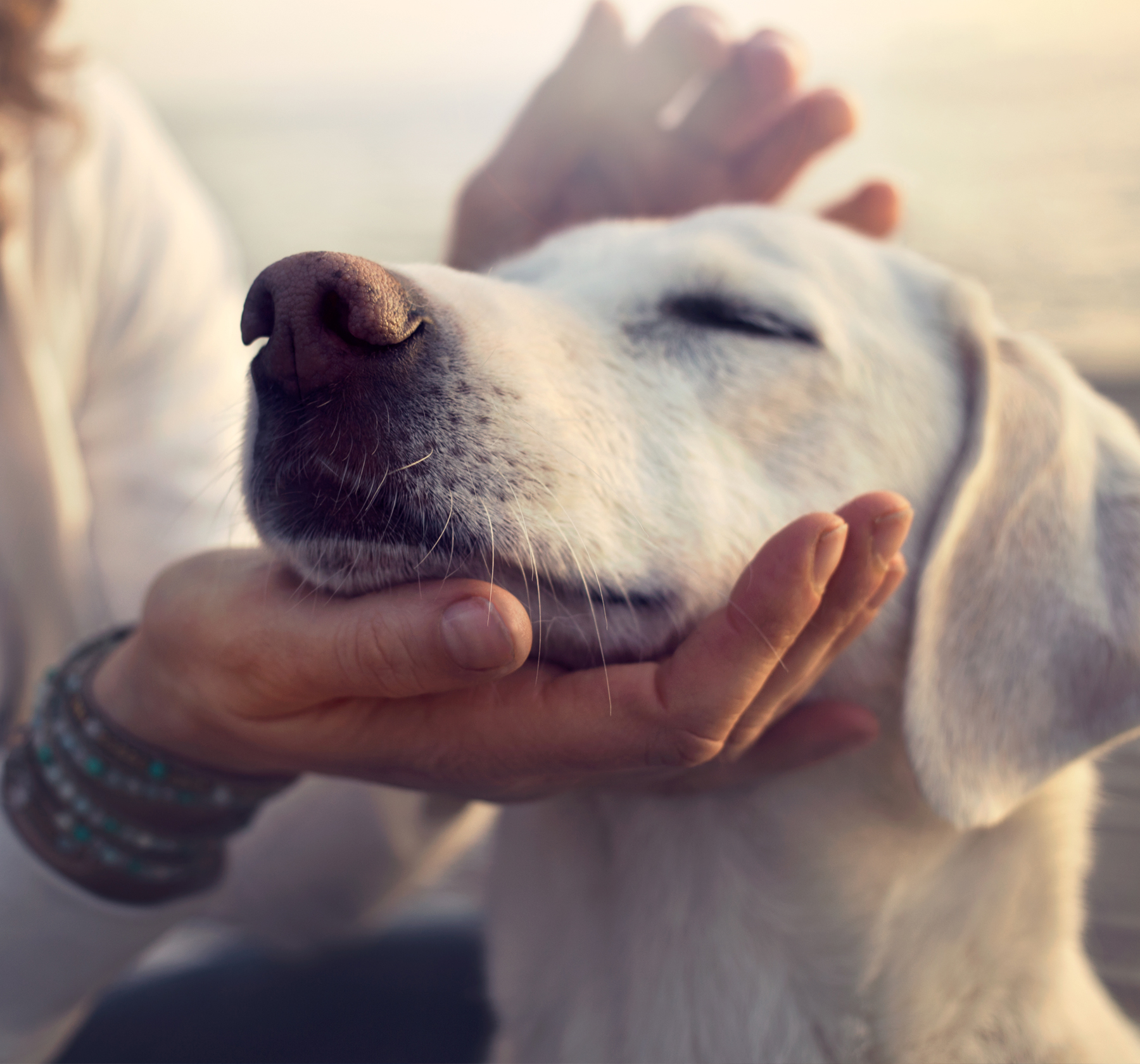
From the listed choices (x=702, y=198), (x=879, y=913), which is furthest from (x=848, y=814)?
(x=702, y=198)

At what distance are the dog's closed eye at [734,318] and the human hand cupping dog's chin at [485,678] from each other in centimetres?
36

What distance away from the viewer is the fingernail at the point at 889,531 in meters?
0.83

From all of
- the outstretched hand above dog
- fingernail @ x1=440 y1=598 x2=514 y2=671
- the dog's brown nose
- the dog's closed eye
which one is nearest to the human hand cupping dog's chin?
fingernail @ x1=440 y1=598 x2=514 y2=671

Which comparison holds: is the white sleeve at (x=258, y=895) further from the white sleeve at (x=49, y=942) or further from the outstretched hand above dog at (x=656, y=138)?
the outstretched hand above dog at (x=656, y=138)

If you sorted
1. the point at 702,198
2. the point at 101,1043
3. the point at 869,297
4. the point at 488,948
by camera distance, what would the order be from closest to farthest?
the point at 869,297
the point at 488,948
the point at 101,1043
the point at 702,198

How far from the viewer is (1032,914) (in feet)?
3.82

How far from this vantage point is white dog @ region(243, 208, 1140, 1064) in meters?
0.97

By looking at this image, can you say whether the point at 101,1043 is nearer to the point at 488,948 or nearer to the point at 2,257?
the point at 488,948

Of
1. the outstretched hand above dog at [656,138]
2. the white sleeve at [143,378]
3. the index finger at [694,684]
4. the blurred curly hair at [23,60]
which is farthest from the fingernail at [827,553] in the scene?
the blurred curly hair at [23,60]

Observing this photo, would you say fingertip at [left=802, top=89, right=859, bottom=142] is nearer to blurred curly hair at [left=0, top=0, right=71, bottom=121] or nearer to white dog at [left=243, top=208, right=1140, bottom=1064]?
white dog at [left=243, top=208, right=1140, bottom=1064]

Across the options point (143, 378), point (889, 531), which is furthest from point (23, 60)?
point (889, 531)

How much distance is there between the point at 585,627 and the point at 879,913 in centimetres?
58

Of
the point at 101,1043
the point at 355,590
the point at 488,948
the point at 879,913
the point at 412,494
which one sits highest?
the point at 412,494

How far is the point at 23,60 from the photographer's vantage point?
1692 mm
